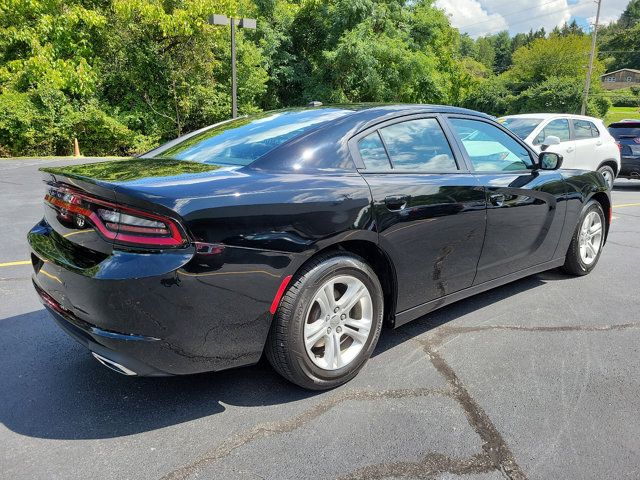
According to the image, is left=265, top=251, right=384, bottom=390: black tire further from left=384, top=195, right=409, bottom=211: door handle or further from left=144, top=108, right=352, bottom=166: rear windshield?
left=144, top=108, right=352, bottom=166: rear windshield

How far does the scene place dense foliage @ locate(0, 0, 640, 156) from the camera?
19.7 m

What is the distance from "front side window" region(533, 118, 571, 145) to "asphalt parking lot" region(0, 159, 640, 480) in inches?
244

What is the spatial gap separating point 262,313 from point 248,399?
1.86ft

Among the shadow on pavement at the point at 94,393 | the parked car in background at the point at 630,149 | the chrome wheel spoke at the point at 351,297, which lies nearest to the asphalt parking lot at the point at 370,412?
the shadow on pavement at the point at 94,393

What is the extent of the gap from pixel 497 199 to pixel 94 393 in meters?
2.76

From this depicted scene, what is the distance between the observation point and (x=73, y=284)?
229 cm

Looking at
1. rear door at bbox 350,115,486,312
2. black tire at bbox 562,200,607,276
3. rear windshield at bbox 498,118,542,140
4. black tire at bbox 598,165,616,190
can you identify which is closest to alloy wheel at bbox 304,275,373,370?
rear door at bbox 350,115,486,312

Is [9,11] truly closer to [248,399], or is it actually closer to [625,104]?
[248,399]

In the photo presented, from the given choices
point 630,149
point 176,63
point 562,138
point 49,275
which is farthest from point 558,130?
point 176,63

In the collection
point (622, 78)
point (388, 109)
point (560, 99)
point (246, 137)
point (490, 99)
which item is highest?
point (622, 78)

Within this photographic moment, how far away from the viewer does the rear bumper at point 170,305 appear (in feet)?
6.99

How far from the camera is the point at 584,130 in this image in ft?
32.6

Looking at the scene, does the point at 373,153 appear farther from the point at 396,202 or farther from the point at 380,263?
the point at 380,263

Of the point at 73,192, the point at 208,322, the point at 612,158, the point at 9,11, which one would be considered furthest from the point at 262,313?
the point at 9,11
